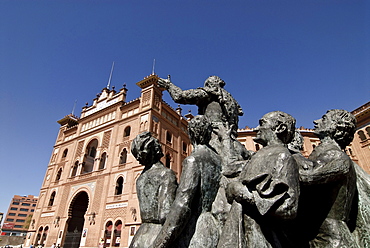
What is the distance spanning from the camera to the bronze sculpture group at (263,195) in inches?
53.9

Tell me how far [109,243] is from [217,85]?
710 inches

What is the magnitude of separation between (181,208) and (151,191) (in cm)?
48

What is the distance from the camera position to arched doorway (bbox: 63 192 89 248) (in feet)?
65.0

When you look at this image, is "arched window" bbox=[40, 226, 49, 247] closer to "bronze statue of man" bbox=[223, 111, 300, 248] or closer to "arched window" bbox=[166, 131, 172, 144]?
"arched window" bbox=[166, 131, 172, 144]

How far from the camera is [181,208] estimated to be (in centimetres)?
155

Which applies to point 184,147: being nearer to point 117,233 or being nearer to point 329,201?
point 117,233

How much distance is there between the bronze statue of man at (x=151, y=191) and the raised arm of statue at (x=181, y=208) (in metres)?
0.25

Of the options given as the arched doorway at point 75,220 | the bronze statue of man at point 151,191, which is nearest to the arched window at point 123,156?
the arched doorway at point 75,220

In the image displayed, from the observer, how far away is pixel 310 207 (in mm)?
1785

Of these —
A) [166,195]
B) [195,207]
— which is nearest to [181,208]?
[195,207]

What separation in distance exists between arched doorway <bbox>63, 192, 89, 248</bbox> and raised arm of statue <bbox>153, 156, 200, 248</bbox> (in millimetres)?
22042

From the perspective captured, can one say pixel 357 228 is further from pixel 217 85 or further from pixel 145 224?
pixel 217 85

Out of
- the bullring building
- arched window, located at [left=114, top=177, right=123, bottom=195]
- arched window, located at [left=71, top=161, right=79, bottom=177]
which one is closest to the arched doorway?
the bullring building

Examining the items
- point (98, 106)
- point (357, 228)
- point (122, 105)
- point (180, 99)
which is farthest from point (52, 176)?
point (357, 228)
